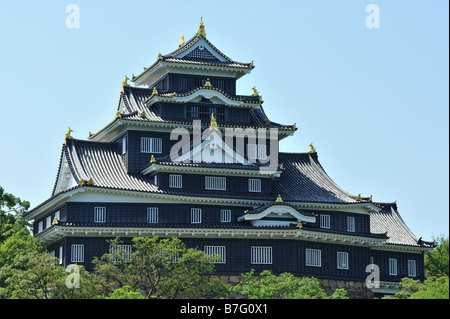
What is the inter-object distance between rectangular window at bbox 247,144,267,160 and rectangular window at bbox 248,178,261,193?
91.8 inches

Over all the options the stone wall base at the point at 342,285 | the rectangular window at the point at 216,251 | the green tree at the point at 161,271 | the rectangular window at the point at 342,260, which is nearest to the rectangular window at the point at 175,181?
the rectangular window at the point at 216,251

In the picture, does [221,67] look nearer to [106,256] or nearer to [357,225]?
[357,225]

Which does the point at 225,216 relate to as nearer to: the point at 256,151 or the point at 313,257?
the point at 256,151

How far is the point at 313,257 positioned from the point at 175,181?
33.0ft

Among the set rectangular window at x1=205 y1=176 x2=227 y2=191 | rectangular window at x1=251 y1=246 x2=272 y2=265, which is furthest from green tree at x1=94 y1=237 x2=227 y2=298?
rectangular window at x1=205 y1=176 x2=227 y2=191

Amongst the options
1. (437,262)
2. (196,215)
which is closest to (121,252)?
(196,215)

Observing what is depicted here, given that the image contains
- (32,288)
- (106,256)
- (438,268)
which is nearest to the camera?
(32,288)

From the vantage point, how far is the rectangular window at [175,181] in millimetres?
66438

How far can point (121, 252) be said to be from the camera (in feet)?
190

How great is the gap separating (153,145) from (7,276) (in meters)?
14.2

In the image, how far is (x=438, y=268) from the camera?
9019cm

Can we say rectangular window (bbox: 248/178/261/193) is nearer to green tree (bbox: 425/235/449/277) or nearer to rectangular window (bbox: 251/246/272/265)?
rectangular window (bbox: 251/246/272/265)

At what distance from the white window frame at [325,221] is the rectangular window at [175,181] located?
9738mm

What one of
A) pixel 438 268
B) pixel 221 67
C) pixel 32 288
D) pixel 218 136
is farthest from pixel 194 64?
pixel 438 268
